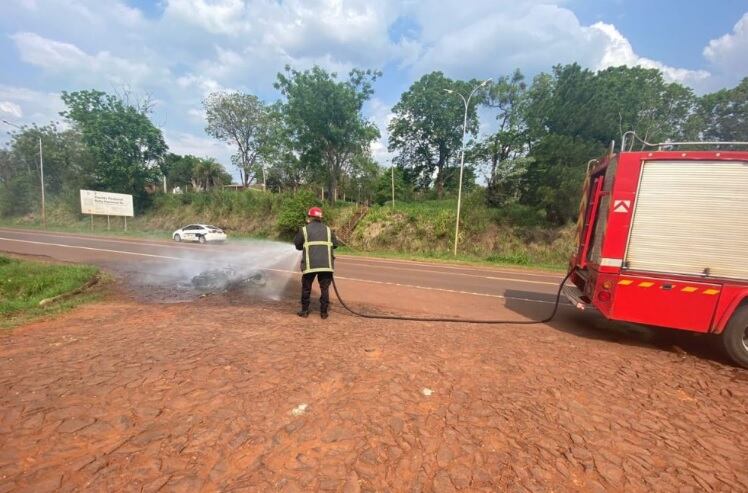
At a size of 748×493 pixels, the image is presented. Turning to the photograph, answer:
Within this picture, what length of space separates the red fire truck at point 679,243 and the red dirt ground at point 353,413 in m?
0.67

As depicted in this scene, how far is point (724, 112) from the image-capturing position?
98.6 feet

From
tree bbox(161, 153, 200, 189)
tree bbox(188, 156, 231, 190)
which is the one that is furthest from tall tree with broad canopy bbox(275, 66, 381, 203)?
tree bbox(161, 153, 200, 189)

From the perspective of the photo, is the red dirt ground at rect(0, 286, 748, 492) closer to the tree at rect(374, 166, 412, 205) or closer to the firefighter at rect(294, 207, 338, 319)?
the firefighter at rect(294, 207, 338, 319)

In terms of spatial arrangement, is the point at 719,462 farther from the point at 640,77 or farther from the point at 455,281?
the point at 640,77

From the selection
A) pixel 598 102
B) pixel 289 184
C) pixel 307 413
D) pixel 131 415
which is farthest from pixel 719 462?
pixel 289 184

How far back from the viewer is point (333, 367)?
4.17m

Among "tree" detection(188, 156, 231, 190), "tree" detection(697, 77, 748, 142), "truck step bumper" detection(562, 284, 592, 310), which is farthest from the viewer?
"tree" detection(188, 156, 231, 190)

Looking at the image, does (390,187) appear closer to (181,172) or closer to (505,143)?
(505,143)

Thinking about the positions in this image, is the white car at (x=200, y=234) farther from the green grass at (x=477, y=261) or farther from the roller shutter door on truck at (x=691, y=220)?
the roller shutter door on truck at (x=691, y=220)

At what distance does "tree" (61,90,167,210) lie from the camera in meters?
37.0

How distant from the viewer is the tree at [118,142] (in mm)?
37000

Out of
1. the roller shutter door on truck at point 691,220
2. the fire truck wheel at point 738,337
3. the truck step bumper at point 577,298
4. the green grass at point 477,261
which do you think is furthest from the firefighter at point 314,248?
the green grass at point 477,261

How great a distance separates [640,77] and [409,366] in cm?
3637

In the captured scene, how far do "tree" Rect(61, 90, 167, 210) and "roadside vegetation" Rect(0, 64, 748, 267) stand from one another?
125 mm
